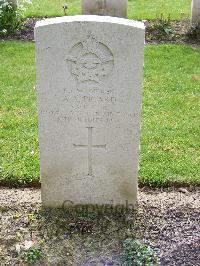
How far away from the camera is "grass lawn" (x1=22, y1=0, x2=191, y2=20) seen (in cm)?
1153

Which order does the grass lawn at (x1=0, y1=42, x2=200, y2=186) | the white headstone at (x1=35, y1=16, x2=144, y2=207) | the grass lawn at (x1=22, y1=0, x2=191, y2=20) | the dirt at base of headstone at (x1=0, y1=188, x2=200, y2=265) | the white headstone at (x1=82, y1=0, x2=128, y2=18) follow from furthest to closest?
the grass lawn at (x1=22, y1=0, x2=191, y2=20) < the white headstone at (x1=82, y1=0, x2=128, y2=18) < the grass lawn at (x1=0, y1=42, x2=200, y2=186) < the dirt at base of headstone at (x1=0, y1=188, x2=200, y2=265) < the white headstone at (x1=35, y1=16, x2=144, y2=207)

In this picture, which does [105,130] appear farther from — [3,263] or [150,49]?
[150,49]

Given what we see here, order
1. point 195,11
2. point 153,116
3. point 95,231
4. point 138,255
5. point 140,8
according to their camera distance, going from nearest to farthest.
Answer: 1. point 138,255
2. point 95,231
3. point 153,116
4. point 195,11
5. point 140,8

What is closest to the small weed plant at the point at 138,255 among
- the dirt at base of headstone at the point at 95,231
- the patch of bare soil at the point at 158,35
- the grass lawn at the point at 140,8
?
the dirt at base of headstone at the point at 95,231

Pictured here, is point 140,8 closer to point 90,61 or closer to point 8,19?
point 8,19

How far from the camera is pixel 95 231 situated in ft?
Answer: 15.5

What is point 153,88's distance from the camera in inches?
314

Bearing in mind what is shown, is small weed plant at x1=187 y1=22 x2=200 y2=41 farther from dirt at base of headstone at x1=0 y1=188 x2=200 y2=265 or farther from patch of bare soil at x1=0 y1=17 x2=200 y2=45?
dirt at base of headstone at x1=0 y1=188 x2=200 y2=265

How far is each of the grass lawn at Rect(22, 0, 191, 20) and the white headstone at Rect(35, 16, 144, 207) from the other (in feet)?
22.9

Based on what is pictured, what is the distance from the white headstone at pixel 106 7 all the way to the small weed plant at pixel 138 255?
23.3 feet

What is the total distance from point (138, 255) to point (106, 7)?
288 inches

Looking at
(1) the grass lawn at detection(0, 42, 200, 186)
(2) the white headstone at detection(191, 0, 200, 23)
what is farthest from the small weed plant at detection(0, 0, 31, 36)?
(2) the white headstone at detection(191, 0, 200, 23)

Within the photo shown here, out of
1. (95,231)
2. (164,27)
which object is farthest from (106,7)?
(95,231)

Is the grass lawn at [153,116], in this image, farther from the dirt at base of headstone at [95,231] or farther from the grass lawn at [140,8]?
the grass lawn at [140,8]
